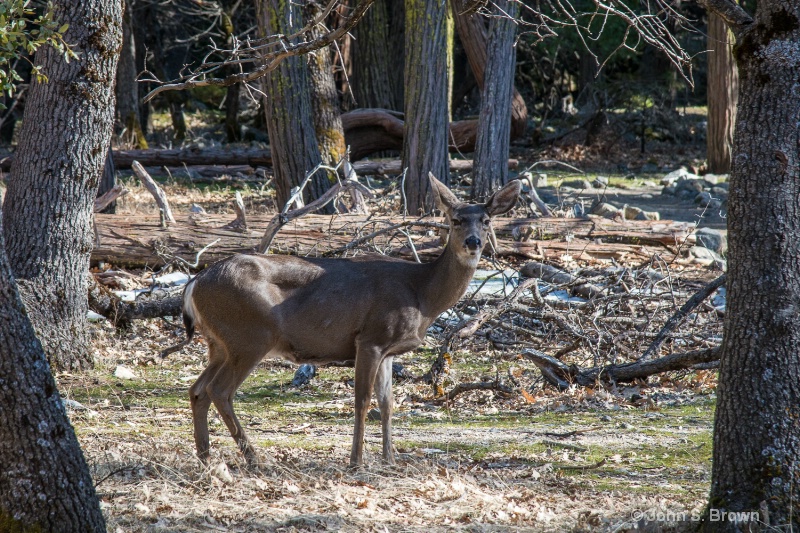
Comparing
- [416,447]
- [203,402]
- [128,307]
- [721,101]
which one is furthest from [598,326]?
[721,101]

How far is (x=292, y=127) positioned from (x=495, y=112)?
413cm

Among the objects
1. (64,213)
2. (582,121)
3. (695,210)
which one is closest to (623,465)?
(64,213)

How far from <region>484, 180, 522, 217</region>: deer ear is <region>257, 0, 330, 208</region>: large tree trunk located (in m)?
5.95

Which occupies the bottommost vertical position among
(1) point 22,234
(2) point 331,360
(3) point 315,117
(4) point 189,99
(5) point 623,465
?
(5) point 623,465

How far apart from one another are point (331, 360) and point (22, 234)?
3.17 meters

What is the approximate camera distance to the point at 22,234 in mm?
7637

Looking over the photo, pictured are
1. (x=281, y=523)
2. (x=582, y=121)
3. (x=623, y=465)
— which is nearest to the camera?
(x=281, y=523)

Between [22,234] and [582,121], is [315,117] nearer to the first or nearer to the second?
[22,234]

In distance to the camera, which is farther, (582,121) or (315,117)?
(582,121)

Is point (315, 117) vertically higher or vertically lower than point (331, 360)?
higher

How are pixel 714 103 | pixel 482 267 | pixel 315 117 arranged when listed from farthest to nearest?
1. pixel 714 103
2. pixel 315 117
3. pixel 482 267

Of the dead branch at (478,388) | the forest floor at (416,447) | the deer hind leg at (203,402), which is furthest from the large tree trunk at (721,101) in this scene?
the deer hind leg at (203,402)

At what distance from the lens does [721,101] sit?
20641 millimetres

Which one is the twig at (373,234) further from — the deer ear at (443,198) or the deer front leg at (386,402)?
the deer front leg at (386,402)
